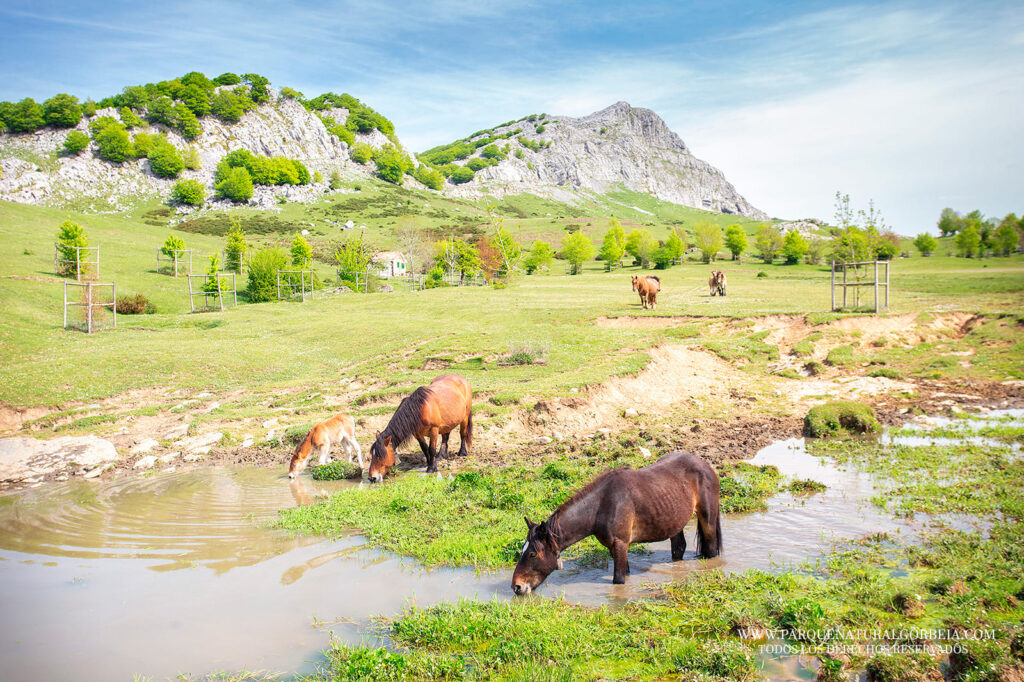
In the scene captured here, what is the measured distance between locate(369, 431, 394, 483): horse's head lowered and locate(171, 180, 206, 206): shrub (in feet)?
533

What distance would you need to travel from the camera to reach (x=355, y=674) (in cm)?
544

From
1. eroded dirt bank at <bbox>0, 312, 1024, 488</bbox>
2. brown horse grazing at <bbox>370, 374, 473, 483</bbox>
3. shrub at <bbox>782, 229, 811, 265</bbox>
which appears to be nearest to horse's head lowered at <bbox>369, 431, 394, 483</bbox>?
brown horse grazing at <bbox>370, 374, 473, 483</bbox>

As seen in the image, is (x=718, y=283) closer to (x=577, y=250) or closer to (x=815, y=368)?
(x=815, y=368)

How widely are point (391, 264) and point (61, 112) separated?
13752 cm

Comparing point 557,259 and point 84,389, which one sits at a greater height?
point 557,259

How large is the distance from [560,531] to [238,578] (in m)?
4.74

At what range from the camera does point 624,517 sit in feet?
24.4

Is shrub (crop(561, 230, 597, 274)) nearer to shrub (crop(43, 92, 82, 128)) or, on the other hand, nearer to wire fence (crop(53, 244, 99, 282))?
wire fence (crop(53, 244, 99, 282))

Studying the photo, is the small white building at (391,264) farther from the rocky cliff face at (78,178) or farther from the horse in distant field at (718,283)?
the rocky cliff face at (78,178)

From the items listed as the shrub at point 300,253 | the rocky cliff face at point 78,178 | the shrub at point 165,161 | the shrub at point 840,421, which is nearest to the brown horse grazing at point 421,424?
the shrub at point 840,421

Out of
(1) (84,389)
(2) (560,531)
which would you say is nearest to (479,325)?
(1) (84,389)

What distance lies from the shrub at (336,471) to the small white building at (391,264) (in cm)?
8716

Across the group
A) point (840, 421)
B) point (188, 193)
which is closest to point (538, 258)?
point (840, 421)

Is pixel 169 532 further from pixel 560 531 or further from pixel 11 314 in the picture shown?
pixel 11 314
